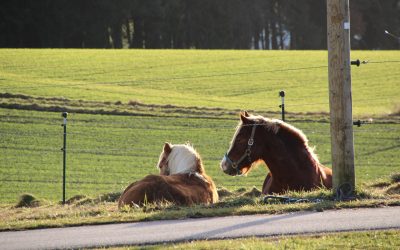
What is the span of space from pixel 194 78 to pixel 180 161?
3194 cm

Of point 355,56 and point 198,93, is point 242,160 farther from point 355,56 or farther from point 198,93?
point 355,56

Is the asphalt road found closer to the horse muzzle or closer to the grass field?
the horse muzzle

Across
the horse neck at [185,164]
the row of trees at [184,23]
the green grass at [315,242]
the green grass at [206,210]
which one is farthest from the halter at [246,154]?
the row of trees at [184,23]

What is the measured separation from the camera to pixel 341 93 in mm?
9242

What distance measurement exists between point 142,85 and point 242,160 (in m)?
29.7

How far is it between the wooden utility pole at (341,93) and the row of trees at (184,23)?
212 feet

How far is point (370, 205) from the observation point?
8484 millimetres

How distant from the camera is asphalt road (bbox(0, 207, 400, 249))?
23.0 ft

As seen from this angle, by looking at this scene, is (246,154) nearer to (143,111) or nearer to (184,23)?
(143,111)

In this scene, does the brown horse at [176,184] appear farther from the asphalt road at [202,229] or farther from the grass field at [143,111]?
the grass field at [143,111]

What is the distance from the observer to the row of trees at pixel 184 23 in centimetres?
7412

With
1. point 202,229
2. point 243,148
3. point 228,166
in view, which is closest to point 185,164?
point 228,166

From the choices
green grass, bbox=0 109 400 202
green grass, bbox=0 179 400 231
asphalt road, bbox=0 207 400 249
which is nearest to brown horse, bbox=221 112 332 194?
green grass, bbox=0 179 400 231

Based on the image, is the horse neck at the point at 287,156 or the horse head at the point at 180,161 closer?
the horse neck at the point at 287,156
